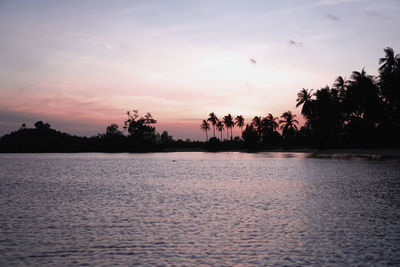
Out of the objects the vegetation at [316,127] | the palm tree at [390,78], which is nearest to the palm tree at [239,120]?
the vegetation at [316,127]

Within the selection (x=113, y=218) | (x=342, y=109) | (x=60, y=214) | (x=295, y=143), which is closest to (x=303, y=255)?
(x=113, y=218)

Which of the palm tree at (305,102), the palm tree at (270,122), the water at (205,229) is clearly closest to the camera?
the water at (205,229)

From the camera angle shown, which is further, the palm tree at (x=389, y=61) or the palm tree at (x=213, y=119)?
the palm tree at (x=213, y=119)

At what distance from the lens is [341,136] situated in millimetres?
83625

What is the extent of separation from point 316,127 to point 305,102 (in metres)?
10.9

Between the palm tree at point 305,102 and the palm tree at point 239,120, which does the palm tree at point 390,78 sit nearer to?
Answer: the palm tree at point 305,102

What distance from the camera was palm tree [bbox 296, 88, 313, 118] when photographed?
9256cm

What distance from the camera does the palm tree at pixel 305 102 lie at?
9256 centimetres

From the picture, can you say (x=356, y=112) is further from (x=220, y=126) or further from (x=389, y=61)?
(x=220, y=126)

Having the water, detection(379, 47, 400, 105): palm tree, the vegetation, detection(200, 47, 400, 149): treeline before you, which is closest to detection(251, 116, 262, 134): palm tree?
the vegetation

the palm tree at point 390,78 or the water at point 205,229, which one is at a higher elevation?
the palm tree at point 390,78

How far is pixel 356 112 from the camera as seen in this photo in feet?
244

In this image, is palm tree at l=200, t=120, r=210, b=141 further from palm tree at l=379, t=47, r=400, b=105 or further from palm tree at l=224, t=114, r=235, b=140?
palm tree at l=379, t=47, r=400, b=105

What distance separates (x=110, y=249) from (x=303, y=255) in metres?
5.39
